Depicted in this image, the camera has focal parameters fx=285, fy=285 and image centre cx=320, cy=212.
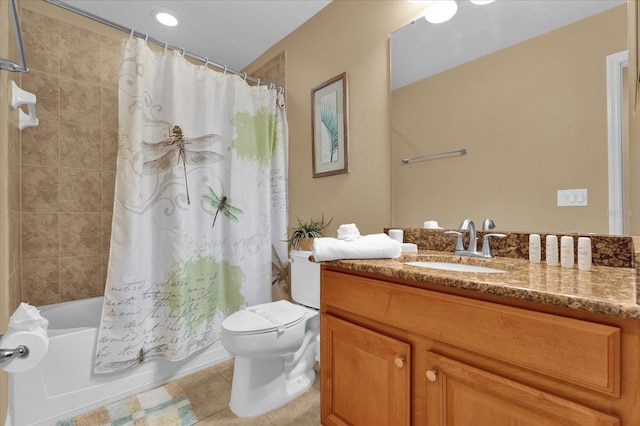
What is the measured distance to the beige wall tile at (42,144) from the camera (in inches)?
73.4

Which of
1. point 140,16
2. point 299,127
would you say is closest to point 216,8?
point 140,16

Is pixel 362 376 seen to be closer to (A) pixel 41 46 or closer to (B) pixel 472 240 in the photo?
(B) pixel 472 240

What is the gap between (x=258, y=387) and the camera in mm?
1475

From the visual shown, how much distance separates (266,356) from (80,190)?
182cm

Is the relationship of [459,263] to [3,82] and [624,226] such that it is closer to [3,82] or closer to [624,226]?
[624,226]

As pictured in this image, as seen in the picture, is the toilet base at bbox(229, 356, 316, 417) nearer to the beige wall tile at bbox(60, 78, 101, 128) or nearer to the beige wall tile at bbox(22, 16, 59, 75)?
the beige wall tile at bbox(60, 78, 101, 128)

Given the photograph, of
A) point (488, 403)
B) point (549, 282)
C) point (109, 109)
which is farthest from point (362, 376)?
point (109, 109)

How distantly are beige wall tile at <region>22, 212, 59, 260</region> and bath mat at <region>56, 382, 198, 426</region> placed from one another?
1.10 metres

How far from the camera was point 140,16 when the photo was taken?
205 centimetres

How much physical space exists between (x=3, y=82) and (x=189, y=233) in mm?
1068

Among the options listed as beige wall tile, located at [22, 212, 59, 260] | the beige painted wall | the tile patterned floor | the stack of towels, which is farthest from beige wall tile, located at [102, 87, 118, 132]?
the stack of towels

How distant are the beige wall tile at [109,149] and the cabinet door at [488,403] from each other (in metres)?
2.48

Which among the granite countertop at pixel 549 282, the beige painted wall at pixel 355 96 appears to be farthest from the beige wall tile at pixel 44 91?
the granite countertop at pixel 549 282

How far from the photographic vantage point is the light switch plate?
1.04 m
